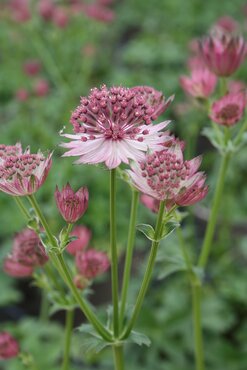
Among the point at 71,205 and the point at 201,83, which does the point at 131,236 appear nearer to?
the point at 71,205

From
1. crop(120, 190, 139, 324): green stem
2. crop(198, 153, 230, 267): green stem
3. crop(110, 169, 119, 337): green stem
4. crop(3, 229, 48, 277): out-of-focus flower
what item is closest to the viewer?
crop(110, 169, 119, 337): green stem

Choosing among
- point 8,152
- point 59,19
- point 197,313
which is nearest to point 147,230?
point 8,152

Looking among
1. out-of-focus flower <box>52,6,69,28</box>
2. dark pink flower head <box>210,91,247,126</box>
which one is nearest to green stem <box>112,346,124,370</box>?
dark pink flower head <box>210,91,247,126</box>

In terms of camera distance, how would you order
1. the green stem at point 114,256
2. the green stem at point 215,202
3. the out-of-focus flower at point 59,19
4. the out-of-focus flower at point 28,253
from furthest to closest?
1. the out-of-focus flower at point 59,19
2. the green stem at point 215,202
3. the out-of-focus flower at point 28,253
4. the green stem at point 114,256

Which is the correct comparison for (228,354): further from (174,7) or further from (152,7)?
(152,7)

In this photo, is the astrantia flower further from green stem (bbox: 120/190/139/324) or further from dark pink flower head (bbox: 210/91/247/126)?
dark pink flower head (bbox: 210/91/247/126)

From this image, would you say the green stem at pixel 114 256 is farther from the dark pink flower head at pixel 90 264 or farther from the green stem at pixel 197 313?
the green stem at pixel 197 313

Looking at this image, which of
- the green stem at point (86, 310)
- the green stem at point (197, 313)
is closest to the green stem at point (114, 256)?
the green stem at point (86, 310)
